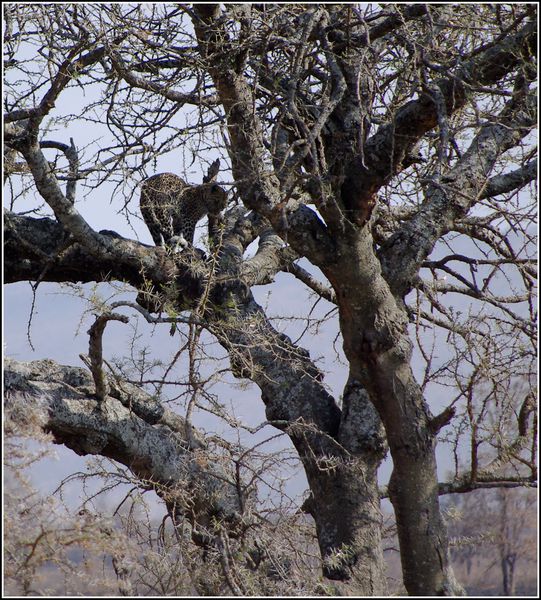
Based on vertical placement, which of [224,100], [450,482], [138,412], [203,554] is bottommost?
[203,554]

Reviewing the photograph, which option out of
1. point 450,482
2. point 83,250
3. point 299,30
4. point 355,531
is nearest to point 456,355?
point 450,482

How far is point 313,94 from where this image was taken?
4977 millimetres

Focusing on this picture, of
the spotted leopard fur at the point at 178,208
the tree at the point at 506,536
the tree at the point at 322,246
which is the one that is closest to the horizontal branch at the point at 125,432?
the tree at the point at 322,246

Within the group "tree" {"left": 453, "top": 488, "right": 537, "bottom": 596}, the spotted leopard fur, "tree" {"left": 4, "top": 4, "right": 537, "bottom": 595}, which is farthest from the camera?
"tree" {"left": 453, "top": 488, "right": 537, "bottom": 596}

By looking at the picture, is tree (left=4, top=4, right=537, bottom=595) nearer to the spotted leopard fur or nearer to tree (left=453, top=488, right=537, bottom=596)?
the spotted leopard fur

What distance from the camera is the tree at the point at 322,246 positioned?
4438 millimetres

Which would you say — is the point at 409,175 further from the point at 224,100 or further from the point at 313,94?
the point at 224,100

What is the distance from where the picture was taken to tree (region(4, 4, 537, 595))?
4.44 meters

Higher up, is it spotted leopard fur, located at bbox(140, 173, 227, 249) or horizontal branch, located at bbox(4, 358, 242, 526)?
spotted leopard fur, located at bbox(140, 173, 227, 249)

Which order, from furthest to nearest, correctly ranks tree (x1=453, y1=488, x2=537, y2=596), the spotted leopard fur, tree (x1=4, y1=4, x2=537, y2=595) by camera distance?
tree (x1=453, y1=488, x2=537, y2=596) → the spotted leopard fur → tree (x1=4, y1=4, x2=537, y2=595)

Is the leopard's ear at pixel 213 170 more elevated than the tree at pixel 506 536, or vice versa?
the leopard's ear at pixel 213 170

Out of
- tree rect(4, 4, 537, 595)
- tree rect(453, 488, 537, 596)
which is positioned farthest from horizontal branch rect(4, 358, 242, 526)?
tree rect(453, 488, 537, 596)

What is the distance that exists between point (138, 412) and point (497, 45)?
2.98m

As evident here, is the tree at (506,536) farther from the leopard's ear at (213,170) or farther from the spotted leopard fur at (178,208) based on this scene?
the leopard's ear at (213,170)
